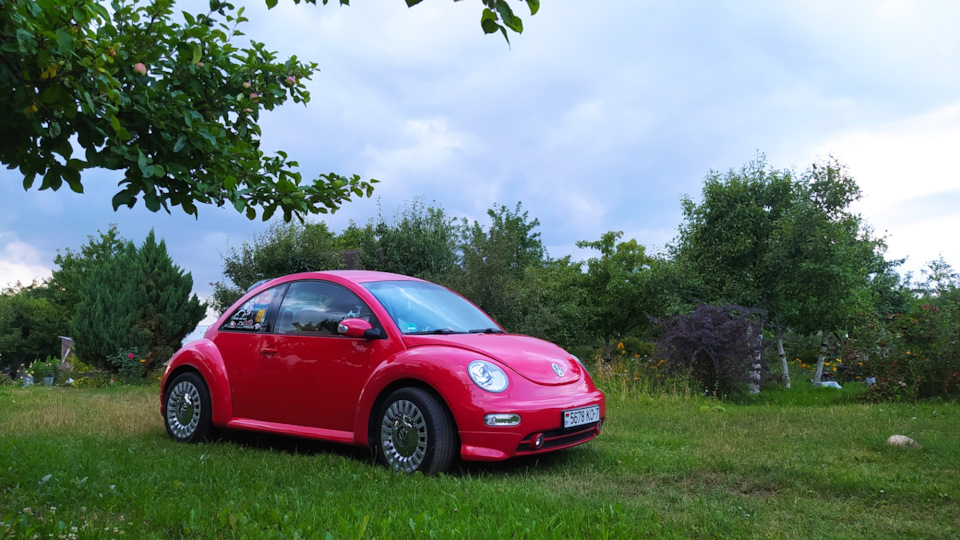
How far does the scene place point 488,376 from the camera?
470 cm

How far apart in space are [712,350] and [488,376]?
26.0ft

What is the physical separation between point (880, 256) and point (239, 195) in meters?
27.6

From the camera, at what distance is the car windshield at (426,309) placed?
5387mm

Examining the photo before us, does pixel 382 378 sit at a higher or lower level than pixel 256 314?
lower

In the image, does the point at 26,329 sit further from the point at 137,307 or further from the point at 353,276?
the point at 353,276

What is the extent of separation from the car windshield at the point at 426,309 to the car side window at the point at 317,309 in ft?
0.60

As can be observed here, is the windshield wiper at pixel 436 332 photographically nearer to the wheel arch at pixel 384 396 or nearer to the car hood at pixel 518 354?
the car hood at pixel 518 354

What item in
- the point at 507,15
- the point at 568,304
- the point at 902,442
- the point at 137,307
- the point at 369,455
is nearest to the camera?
the point at 507,15

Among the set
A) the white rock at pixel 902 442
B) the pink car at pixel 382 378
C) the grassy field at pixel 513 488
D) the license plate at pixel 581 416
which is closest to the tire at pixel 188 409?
the pink car at pixel 382 378

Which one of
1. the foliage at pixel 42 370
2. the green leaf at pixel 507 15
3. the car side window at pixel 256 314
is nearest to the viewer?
the green leaf at pixel 507 15

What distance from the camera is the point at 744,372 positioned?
38.4ft

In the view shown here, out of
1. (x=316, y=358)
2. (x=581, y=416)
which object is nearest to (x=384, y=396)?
(x=316, y=358)

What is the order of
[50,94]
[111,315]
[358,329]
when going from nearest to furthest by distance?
[50,94] → [358,329] → [111,315]

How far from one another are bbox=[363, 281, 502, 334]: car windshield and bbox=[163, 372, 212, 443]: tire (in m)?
2.00
